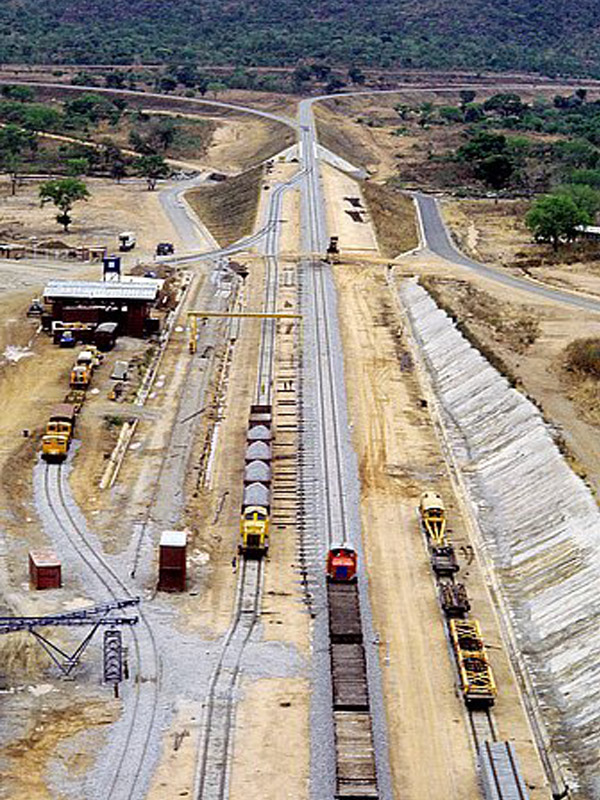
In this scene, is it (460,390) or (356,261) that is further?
(356,261)

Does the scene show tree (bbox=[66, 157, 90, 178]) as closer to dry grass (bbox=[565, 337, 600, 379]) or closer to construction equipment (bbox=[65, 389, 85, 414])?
construction equipment (bbox=[65, 389, 85, 414])

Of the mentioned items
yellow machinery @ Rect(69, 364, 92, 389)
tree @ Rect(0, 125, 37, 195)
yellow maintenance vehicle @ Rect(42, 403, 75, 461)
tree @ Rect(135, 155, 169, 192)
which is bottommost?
yellow maintenance vehicle @ Rect(42, 403, 75, 461)

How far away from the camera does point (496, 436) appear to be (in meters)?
74.1

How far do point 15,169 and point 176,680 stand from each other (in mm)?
132591

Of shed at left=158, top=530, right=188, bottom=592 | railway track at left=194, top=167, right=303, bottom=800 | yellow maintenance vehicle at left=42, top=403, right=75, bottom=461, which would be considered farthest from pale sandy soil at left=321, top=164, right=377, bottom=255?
shed at left=158, top=530, right=188, bottom=592

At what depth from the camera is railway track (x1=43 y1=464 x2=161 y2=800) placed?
44000 mm

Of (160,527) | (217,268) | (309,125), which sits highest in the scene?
(309,125)

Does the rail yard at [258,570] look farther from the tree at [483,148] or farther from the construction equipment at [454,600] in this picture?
the tree at [483,148]

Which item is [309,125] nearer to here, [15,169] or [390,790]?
[15,169]

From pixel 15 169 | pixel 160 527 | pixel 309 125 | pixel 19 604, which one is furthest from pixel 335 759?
pixel 309 125

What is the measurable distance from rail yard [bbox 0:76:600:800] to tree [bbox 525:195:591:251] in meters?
30.1

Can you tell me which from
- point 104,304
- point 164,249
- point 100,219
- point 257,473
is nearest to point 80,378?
point 104,304

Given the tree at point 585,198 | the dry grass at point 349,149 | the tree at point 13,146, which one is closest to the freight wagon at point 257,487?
the tree at point 585,198

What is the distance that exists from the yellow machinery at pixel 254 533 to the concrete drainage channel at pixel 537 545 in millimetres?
10675
